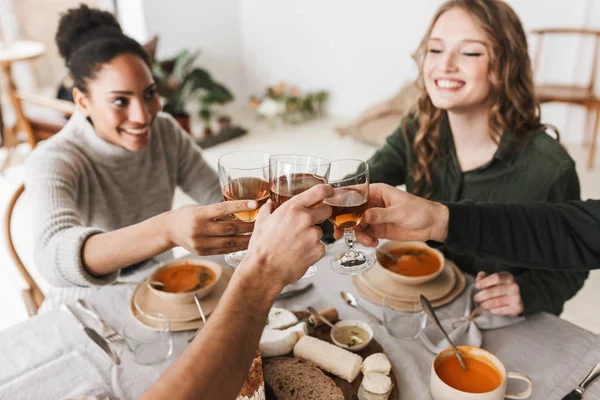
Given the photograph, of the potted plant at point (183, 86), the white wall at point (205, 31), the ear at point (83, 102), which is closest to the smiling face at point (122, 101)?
the ear at point (83, 102)

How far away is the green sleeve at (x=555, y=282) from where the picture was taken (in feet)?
3.99

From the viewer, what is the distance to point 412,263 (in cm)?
139

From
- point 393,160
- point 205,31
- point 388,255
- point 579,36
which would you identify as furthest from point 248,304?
point 205,31

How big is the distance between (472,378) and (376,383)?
18 cm

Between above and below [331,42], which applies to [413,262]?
below

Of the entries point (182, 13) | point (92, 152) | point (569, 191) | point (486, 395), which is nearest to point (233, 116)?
point (182, 13)

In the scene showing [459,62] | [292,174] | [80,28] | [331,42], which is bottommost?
[331,42]

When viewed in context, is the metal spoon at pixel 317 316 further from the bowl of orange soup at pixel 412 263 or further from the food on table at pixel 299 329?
the bowl of orange soup at pixel 412 263

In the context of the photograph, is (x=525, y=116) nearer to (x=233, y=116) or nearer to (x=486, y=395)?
(x=486, y=395)

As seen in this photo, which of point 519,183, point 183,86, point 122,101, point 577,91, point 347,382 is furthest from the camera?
point 183,86

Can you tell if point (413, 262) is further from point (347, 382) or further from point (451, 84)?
point (451, 84)

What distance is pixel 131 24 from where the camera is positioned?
17.1ft

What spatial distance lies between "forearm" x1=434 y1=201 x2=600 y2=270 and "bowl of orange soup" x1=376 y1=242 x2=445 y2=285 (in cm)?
11

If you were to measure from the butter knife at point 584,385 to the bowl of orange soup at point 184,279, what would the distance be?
0.80 m
